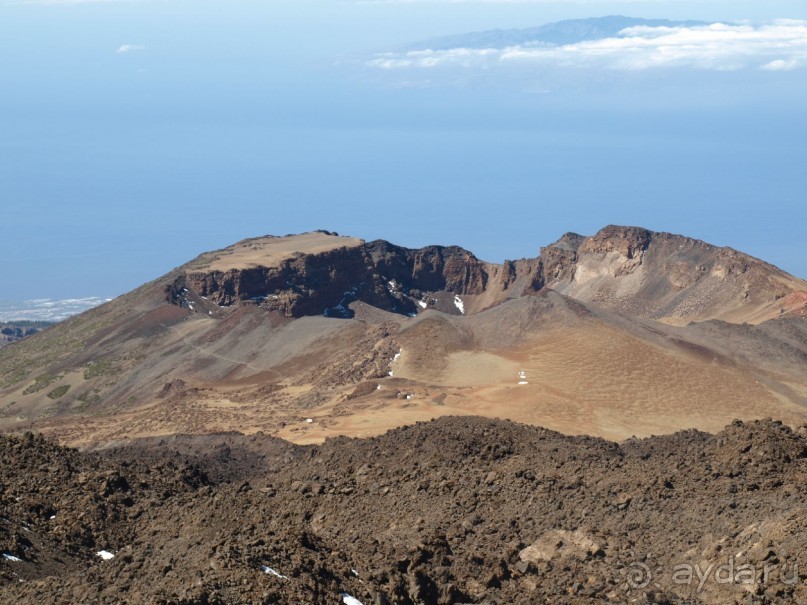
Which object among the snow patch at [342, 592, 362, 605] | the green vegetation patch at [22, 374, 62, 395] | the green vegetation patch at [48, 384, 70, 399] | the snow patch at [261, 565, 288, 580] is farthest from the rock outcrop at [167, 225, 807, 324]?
the snow patch at [261, 565, 288, 580]

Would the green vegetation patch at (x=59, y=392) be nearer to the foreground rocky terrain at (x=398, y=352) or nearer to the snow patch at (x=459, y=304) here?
the foreground rocky terrain at (x=398, y=352)

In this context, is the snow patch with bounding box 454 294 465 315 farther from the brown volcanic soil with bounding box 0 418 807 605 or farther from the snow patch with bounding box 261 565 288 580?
the snow patch with bounding box 261 565 288 580

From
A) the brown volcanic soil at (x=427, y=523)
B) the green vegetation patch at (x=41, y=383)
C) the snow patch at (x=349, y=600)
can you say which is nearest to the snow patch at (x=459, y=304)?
the green vegetation patch at (x=41, y=383)

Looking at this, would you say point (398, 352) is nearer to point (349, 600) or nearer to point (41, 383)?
point (41, 383)

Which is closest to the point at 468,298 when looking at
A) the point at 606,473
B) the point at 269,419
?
the point at 269,419

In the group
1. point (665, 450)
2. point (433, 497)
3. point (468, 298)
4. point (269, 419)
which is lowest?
point (468, 298)

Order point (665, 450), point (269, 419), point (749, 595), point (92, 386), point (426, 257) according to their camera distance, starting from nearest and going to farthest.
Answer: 1. point (749, 595)
2. point (665, 450)
3. point (269, 419)
4. point (92, 386)
5. point (426, 257)

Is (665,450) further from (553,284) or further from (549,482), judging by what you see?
(553,284)
